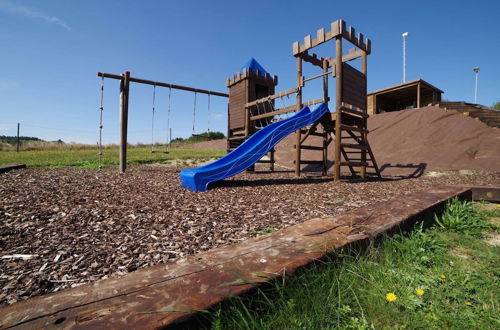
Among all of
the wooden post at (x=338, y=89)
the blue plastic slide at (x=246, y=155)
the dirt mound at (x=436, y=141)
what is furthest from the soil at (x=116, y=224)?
the dirt mound at (x=436, y=141)

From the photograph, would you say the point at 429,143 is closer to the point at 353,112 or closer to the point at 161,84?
the point at 353,112

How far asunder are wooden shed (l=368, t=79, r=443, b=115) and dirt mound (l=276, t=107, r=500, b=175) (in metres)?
6.46

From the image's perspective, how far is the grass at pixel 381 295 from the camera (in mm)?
982

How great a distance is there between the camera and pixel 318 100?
5980 millimetres

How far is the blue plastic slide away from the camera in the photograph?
161 inches

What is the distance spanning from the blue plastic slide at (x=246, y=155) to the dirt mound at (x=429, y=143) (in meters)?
3.68

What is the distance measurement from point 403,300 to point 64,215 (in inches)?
111

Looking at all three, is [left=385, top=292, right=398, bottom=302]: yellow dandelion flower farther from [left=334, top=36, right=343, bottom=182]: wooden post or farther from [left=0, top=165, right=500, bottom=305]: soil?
[left=334, top=36, right=343, bottom=182]: wooden post

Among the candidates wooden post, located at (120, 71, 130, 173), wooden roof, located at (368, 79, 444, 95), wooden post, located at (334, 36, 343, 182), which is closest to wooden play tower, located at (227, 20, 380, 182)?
wooden post, located at (334, 36, 343, 182)

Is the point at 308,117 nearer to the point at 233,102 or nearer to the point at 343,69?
the point at 343,69

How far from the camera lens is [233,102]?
8.52 meters

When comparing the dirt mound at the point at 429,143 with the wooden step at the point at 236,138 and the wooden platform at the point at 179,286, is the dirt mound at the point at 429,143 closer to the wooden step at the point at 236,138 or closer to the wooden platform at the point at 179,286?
the wooden step at the point at 236,138

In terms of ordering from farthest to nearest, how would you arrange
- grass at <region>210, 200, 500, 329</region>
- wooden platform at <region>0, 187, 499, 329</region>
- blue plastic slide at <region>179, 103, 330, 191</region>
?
1. blue plastic slide at <region>179, 103, 330, 191</region>
2. grass at <region>210, 200, 500, 329</region>
3. wooden platform at <region>0, 187, 499, 329</region>

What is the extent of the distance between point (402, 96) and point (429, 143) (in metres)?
12.2
